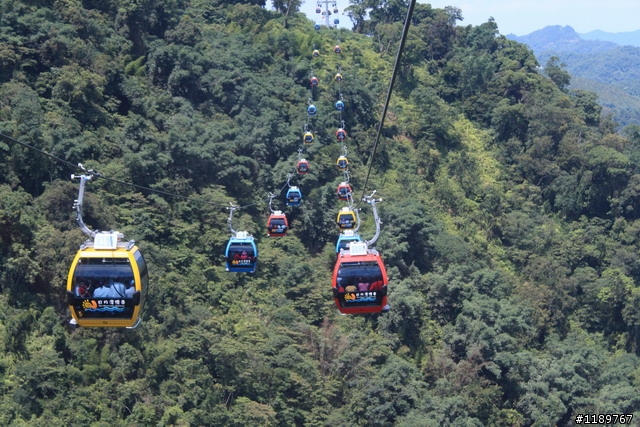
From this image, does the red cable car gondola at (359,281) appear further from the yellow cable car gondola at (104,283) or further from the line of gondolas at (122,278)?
the yellow cable car gondola at (104,283)

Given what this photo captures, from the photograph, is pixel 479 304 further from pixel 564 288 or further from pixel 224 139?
pixel 224 139

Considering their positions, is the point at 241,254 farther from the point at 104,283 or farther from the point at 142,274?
the point at 104,283

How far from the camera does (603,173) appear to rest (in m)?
A: 47.1

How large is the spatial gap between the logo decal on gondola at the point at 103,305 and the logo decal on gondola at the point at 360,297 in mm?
4165

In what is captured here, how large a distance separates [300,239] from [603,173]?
1992 cm

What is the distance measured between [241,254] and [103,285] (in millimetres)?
9916

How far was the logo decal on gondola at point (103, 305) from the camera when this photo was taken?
1302cm

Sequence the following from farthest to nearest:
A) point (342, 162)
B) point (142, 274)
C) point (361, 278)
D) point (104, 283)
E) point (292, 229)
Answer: point (342, 162), point (292, 229), point (361, 278), point (142, 274), point (104, 283)

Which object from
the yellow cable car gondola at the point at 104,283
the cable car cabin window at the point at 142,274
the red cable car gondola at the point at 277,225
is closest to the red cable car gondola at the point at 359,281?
the cable car cabin window at the point at 142,274

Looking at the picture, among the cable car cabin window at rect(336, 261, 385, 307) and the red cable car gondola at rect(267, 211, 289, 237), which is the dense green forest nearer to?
the red cable car gondola at rect(267, 211, 289, 237)

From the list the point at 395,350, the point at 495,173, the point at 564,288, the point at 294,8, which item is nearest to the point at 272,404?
the point at 395,350

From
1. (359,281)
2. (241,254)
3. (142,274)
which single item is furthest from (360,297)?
(241,254)

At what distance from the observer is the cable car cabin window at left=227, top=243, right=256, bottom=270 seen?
896 inches

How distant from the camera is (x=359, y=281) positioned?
1488 cm
